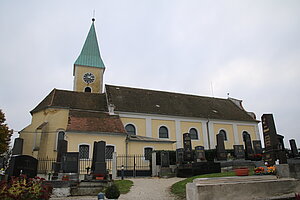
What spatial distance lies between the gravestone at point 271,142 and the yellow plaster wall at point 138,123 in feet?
53.8

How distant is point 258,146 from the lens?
833 inches

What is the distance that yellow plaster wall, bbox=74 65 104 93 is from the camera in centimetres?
3578

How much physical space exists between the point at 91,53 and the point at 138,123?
60.9 ft

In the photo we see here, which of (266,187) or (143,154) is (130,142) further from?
(266,187)

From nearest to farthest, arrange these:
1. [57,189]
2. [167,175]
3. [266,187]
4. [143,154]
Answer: [266,187] < [57,189] < [167,175] < [143,154]

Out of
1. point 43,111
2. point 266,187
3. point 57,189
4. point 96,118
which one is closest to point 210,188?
point 266,187

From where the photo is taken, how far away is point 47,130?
23.1 meters

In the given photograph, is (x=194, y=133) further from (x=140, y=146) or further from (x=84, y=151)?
(x=84, y=151)

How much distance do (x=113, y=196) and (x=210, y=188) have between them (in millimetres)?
3256

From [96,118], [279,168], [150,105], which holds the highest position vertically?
[150,105]

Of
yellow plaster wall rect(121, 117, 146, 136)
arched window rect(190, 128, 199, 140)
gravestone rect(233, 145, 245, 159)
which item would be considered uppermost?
yellow plaster wall rect(121, 117, 146, 136)

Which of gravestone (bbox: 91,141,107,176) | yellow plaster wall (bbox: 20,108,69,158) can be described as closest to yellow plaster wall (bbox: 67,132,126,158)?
yellow plaster wall (bbox: 20,108,69,158)

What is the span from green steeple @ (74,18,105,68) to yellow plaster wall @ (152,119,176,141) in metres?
15.8

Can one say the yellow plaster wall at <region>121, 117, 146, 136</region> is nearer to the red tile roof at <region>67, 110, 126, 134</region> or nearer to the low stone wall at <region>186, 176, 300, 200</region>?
the red tile roof at <region>67, 110, 126, 134</region>
